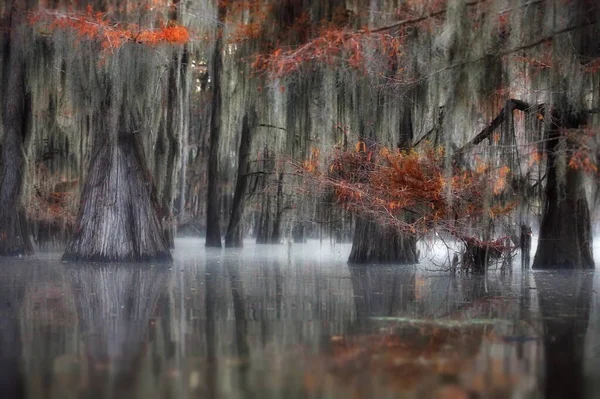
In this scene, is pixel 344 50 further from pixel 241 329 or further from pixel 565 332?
pixel 565 332

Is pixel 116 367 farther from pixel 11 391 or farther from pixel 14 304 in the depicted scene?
pixel 14 304

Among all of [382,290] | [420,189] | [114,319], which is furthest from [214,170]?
[114,319]

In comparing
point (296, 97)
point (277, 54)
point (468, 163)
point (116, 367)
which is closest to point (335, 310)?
point (116, 367)

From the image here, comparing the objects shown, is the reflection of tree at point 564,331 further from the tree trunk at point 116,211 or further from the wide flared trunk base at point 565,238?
the tree trunk at point 116,211

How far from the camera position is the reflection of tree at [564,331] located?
4.29 m

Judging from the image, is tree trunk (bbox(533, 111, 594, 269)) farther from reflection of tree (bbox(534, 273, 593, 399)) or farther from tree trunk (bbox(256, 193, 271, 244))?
tree trunk (bbox(256, 193, 271, 244))

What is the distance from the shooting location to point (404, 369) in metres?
4.54

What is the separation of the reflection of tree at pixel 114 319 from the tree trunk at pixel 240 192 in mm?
10671

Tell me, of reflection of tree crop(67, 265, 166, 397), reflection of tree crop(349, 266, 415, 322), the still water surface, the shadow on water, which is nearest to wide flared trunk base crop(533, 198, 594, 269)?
reflection of tree crop(349, 266, 415, 322)

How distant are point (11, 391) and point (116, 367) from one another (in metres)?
0.66

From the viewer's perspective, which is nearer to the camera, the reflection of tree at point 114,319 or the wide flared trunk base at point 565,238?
the reflection of tree at point 114,319

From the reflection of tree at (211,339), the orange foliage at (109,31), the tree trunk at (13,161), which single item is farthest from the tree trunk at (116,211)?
the reflection of tree at (211,339)

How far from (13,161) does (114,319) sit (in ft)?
36.5

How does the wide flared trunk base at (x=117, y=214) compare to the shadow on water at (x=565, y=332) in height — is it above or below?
above
